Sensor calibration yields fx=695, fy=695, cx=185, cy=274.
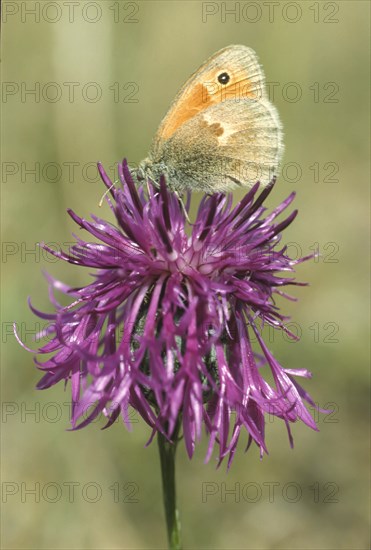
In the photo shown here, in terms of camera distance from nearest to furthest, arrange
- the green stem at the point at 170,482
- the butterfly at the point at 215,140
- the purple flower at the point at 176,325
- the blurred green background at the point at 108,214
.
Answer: the purple flower at the point at 176,325 → the green stem at the point at 170,482 → the butterfly at the point at 215,140 → the blurred green background at the point at 108,214

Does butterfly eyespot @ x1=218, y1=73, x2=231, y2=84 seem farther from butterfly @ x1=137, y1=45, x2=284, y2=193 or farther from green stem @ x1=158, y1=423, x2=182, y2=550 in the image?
green stem @ x1=158, y1=423, x2=182, y2=550

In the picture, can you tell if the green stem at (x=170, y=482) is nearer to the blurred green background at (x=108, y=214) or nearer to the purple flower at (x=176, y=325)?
the purple flower at (x=176, y=325)


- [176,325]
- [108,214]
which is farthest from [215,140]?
[108,214]

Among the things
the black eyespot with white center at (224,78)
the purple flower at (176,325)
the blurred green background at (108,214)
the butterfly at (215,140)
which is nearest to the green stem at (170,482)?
the purple flower at (176,325)

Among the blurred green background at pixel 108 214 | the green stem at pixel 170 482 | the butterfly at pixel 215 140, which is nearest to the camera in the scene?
the green stem at pixel 170 482

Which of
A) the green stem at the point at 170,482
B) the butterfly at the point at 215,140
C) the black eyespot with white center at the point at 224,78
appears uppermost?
the black eyespot with white center at the point at 224,78

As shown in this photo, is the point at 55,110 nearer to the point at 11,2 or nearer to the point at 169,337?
the point at 11,2
